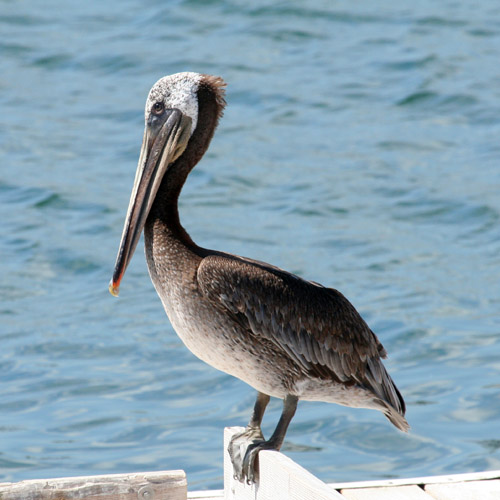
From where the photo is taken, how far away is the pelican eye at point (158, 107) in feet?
13.2

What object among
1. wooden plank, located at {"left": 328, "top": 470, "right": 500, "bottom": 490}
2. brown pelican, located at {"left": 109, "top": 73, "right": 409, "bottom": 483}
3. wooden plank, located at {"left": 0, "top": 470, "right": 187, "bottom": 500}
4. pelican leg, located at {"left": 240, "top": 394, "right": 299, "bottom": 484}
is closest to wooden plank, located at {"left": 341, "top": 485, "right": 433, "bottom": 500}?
wooden plank, located at {"left": 328, "top": 470, "right": 500, "bottom": 490}

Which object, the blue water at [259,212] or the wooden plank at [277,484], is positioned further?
the blue water at [259,212]

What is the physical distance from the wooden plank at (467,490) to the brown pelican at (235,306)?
31 centimetres

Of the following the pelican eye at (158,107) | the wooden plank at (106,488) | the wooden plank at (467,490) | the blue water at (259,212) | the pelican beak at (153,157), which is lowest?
the blue water at (259,212)

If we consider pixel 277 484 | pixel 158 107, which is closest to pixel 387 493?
pixel 277 484

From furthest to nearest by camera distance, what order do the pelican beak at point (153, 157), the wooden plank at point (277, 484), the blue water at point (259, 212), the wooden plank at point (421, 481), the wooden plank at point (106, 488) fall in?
the blue water at point (259, 212) < the wooden plank at point (421, 481) < the pelican beak at point (153, 157) < the wooden plank at point (106, 488) < the wooden plank at point (277, 484)

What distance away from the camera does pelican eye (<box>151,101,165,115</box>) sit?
402 cm

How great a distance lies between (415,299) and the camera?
9766 millimetres

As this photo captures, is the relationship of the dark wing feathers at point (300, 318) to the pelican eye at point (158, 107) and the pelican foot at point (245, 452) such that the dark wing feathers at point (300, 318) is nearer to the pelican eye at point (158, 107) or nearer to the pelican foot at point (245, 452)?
the pelican foot at point (245, 452)

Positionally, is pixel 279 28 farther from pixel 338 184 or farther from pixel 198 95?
pixel 198 95

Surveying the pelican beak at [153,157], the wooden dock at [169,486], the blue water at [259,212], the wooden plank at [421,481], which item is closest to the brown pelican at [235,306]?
the pelican beak at [153,157]

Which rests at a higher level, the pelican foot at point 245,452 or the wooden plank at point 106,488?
the wooden plank at point 106,488

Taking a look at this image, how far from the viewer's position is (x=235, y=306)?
151 inches

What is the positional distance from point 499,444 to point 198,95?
4.19m
